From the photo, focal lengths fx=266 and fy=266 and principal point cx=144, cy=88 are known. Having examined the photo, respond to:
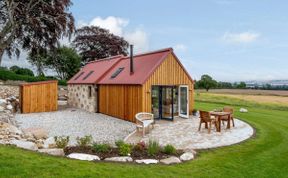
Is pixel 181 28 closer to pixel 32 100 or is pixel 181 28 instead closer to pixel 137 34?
pixel 137 34

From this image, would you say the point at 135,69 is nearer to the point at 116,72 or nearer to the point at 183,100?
the point at 116,72

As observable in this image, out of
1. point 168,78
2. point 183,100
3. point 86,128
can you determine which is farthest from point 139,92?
point 183,100

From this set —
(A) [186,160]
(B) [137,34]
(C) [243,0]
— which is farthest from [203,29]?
(A) [186,160]

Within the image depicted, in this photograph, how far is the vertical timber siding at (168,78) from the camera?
14914 millimetres

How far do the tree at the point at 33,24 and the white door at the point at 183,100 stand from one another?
28.3ft

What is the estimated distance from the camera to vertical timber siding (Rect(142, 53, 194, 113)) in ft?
48.9

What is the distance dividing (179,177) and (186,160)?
1.56m

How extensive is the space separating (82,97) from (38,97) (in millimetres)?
3591

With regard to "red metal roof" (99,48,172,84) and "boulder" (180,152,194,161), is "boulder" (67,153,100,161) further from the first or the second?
"red metal roof" (99,48,172,84)

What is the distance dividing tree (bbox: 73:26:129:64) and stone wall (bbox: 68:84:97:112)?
1367 centimetres

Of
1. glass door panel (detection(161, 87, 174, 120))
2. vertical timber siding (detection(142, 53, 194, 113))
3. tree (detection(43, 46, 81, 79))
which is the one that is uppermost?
tree (detection(43, 46, 81, 79))

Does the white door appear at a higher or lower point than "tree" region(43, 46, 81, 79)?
lower

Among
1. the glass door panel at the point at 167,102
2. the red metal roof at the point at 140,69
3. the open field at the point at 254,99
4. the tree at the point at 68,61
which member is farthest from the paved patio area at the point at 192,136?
the tree at the point at 68,61

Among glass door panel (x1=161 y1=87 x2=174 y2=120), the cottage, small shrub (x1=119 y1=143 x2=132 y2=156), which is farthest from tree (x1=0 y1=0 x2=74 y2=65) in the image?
small shrub (x1=119 y1=143 x2=132 y2=156)
